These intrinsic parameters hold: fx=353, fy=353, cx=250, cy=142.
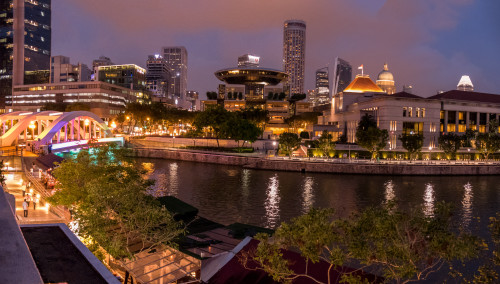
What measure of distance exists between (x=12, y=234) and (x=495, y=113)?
452ft

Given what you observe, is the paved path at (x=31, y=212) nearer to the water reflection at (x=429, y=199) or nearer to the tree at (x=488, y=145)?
the water reflection at (x=429, y=199)

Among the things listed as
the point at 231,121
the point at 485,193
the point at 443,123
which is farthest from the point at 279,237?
the point at 443,123

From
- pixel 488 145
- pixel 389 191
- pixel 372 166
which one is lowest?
pixel 389 191

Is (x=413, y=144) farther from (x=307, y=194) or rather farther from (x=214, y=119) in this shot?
(x=214, y=119)

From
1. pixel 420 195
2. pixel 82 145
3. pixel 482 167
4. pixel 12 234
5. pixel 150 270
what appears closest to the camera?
pixel 12 234

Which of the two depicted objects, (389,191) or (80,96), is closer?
(389,191)

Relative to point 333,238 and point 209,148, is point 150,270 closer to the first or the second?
point 333,238

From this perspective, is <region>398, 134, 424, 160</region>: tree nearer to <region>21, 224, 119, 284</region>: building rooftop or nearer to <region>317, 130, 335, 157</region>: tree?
<region>317, 130, 335, 157</region>: tree

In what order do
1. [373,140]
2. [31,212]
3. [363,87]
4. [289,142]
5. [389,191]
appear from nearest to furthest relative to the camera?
[31,212] < [389,191] < [373,140] < [289,142] < [363,87]

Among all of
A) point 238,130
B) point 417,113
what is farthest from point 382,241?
point 417,113

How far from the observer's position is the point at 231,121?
97750 mm

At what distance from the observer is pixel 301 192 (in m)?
53.2

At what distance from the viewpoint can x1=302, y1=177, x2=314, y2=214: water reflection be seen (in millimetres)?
44188

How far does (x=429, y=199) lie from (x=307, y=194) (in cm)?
1722
